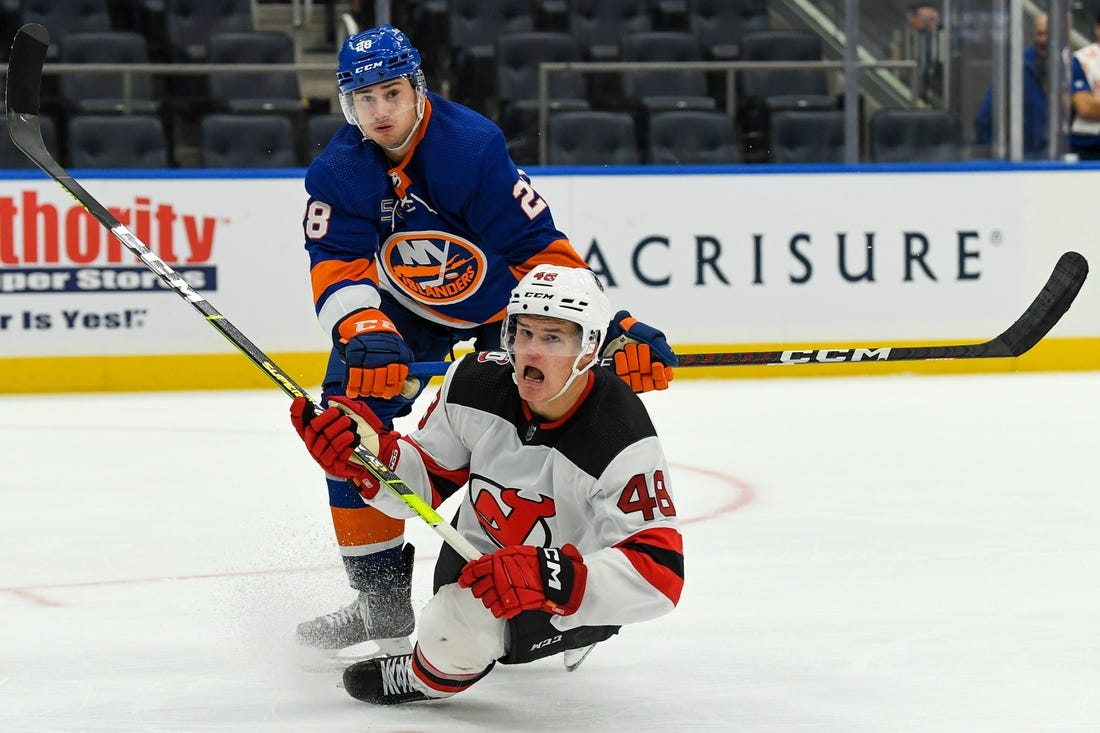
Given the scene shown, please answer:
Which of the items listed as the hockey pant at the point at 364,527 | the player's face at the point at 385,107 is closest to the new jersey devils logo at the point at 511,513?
the hockey pant at the point at 364,527

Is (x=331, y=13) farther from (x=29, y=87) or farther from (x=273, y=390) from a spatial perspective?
(x=29, y=87)

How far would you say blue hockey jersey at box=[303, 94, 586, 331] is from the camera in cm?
276

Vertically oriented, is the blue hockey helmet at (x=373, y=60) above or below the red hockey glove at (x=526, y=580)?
above

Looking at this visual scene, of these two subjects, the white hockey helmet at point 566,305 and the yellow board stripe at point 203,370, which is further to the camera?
the yellow board stripe at point 203,370

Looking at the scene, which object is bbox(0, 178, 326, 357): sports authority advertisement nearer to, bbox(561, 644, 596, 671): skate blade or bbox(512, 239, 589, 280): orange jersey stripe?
bbox(512, 239, 589, 280): orange jersey stripe

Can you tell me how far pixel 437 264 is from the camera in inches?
113

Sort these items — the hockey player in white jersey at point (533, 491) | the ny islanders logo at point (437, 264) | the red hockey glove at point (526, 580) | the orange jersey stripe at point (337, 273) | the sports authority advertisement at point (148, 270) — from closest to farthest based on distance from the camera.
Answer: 1. the red hockey glove at point (526, 580)
2. the hockey player in white jersey at point (533, 491)
3. the orange jersey stripe at point (337, 273)
4. the ny islanders logo at point (437, 264)
5. the sports authority advertisement at point (148, 270)

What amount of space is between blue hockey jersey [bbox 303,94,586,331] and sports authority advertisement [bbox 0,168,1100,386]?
390cm

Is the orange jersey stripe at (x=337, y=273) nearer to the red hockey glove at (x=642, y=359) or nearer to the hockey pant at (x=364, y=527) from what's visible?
the hockey pant at (x=364, y=527)

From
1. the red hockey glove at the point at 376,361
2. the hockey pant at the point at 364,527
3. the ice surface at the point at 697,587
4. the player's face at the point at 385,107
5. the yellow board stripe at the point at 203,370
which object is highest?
the player's face at the point at 385,107

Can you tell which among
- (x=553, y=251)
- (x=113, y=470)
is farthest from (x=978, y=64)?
(x=553, y=251)

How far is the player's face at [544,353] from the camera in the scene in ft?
7.29

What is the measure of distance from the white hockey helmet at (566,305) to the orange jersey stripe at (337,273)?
21.5 inches

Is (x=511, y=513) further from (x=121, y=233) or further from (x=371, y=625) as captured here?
(x=121, y=233)
